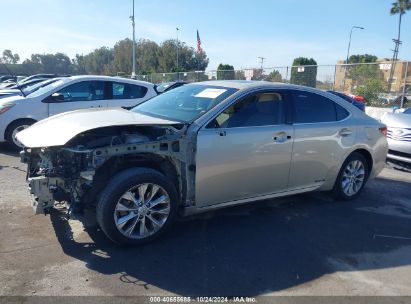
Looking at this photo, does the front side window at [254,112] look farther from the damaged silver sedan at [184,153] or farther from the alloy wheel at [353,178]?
the alloy wheel at [353,178]

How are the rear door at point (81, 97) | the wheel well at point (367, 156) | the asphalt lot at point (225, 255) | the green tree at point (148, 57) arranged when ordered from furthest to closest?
the green tree at point (148, 57) → the rear door at point (81, 97) → the wheel well at point (367, 156) → the asphalt lot at point (225, 255)

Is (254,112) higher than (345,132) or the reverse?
higher

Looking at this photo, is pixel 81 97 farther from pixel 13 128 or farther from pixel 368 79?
pixel 368 79

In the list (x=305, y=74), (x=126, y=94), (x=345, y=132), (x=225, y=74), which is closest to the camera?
(x=345, y=132)

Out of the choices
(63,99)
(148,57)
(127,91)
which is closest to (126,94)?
(127,91)

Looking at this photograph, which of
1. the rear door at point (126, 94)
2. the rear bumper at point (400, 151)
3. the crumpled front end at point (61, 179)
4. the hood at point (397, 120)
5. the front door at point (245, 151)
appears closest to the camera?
the crumpled front end at point (61, 179)

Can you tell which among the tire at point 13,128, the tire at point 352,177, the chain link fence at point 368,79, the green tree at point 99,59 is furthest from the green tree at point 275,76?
the green tree at point 99,59

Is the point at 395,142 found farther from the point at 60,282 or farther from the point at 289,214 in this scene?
the point at 60,282

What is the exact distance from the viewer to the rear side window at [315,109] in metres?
4.95

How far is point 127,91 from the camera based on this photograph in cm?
946

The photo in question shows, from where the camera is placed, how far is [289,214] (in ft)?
16.6

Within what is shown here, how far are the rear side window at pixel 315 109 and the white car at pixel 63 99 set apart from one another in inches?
159

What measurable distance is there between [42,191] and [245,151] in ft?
7.03

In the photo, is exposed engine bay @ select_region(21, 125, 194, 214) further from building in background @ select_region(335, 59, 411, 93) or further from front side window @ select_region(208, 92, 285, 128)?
building in background @ select_region(335, 59, 411, 93)
